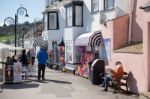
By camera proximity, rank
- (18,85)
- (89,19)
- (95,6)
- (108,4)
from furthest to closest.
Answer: (89,19) < (95,6) < (108,4) < (18,85)

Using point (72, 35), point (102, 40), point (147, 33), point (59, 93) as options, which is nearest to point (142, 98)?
point (147, 33)

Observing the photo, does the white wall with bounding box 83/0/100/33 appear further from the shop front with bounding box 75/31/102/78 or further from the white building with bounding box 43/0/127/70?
the shop front with bounding box 75/31/102/78

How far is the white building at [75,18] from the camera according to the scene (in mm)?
24395

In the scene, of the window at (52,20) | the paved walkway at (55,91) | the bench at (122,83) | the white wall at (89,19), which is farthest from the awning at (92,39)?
the window at (52,20)

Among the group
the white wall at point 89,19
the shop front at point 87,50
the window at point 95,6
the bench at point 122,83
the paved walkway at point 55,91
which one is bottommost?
the paved walkway at point 55,91

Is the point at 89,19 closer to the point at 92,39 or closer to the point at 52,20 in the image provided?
the point at 92,39

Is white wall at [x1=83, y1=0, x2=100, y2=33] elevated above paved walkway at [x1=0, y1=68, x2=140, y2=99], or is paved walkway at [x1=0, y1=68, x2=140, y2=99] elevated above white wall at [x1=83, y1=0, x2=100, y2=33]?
white wall at [x1=83, y1=0, x2=100, y2=33]

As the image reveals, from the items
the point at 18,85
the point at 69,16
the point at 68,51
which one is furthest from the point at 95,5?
the point at 18,85

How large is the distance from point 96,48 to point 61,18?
34.9 ft

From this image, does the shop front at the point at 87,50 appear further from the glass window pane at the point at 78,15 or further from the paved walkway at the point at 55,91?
the paved walkway at the point at 55,91

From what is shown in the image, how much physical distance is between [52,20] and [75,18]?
7.40 m

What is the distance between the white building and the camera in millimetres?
24395

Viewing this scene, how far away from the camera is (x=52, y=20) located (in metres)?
37.1

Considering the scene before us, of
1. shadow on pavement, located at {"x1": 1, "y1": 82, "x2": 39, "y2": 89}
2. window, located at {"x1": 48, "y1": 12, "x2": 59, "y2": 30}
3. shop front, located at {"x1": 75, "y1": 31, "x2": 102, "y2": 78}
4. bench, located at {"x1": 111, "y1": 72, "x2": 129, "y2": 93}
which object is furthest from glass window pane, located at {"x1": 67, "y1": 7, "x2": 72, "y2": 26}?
bench, located at {"x1": 111, "y1": 72, "x2": 129, "y2": 93}
